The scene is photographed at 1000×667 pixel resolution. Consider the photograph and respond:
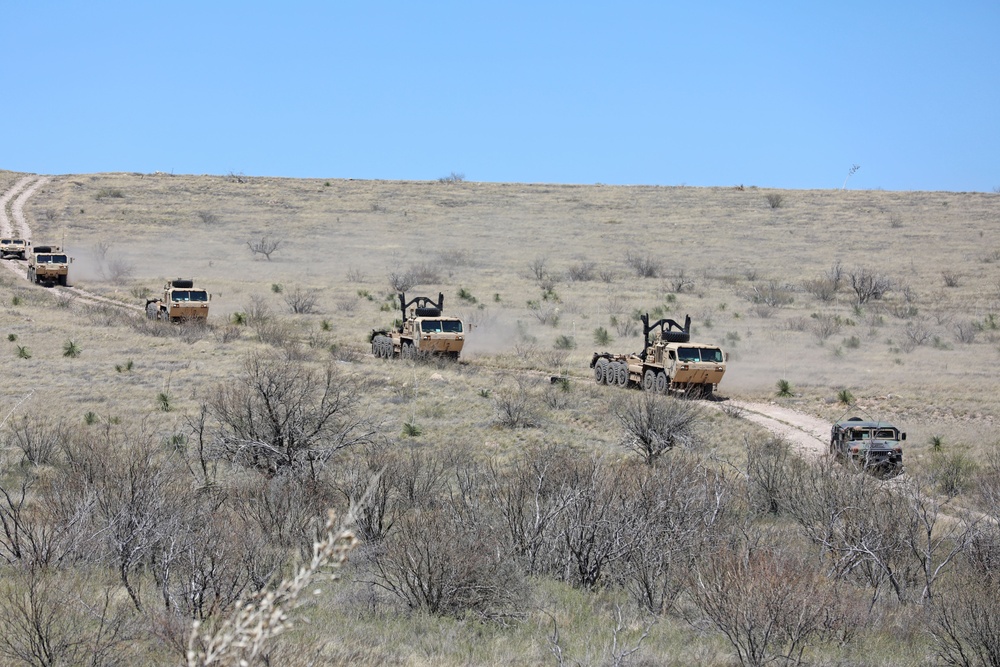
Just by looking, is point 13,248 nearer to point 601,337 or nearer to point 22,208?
point 22,208

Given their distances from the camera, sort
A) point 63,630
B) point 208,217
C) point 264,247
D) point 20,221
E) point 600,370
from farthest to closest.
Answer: point 208,217 < point 20,221 < point 264,247 < point 600,370 < point 63,630

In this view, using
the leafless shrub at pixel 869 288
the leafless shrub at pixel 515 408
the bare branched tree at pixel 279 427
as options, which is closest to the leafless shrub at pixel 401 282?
the leafless shrub at pixel 869 288

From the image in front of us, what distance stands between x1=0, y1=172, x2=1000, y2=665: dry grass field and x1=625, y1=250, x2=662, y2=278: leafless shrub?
2.13 feet

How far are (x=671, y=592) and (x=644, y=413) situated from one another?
12755mm

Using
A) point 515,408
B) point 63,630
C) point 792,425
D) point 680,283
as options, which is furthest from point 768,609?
point 680,283

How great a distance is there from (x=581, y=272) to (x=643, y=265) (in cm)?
496

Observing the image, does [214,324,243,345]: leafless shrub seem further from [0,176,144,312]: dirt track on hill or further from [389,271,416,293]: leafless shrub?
[389,271,416,293]: leafless shrub

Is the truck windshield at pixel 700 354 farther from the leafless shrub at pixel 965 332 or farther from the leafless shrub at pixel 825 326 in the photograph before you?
the leafless shrub at pixel 965 332

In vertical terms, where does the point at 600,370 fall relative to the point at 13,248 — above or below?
below

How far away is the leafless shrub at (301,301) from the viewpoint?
47094 millimetres

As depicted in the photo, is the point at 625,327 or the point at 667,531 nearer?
the point at 667,531

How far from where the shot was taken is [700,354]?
30.7 meters

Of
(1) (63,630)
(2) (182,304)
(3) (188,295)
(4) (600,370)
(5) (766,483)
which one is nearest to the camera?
(1) (63,630)

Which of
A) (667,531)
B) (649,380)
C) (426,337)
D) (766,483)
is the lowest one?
(766,483)
